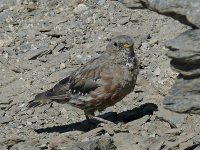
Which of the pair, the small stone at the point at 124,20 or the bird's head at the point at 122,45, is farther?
the small stone at the point at 124,20

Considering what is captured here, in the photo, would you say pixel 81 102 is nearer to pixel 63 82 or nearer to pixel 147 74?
pixel 63 82

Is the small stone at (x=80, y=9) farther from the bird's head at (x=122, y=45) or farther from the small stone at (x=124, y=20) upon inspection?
the bird's head at (x=122, y=45)

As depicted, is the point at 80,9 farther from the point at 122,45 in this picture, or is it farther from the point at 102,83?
the point at 102,83

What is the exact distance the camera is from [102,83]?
12.0m

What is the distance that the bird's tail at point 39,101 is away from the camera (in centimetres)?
1255

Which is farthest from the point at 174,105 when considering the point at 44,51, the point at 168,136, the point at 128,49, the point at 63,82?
the point at 44,51

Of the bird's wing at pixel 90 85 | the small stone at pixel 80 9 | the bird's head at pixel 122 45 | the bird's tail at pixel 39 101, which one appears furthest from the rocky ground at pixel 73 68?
the bird's head at pixel 122 45

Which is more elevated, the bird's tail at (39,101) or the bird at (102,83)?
the bird at (102,83)

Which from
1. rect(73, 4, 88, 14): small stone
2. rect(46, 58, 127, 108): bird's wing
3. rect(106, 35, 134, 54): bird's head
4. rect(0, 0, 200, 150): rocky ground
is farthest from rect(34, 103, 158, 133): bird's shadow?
rect(73, 4, 88, 14): small stone

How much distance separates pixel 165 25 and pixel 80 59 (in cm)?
170

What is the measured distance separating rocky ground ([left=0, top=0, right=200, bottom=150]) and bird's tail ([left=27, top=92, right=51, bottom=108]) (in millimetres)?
283

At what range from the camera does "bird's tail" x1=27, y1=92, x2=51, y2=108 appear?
12.6m

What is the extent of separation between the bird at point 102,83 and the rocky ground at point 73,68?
1.24ft

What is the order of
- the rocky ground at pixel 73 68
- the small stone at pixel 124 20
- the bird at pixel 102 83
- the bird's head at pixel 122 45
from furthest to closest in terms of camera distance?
the small stone at pixel 124 20
the bird's head at pixel 122 45
the bird at pixel 102 83
the rocky ground at pixel 73 68
